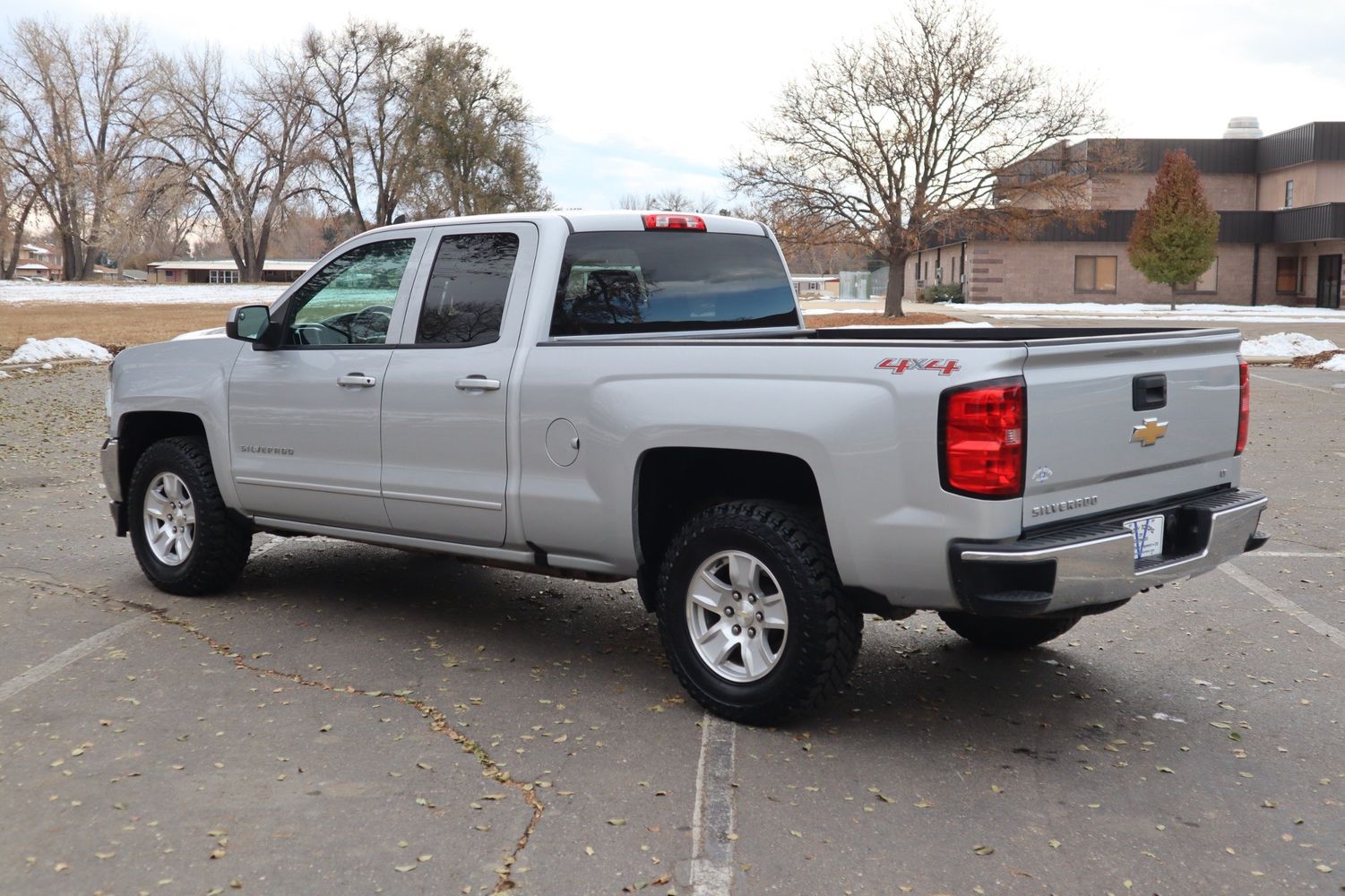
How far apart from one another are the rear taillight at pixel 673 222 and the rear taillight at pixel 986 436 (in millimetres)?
2122

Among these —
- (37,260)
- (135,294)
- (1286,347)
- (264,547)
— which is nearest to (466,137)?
(135,294)

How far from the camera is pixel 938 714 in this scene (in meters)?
5.01

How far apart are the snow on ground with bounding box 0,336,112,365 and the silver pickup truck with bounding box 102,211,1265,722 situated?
68.7 ft

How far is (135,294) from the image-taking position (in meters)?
59.2

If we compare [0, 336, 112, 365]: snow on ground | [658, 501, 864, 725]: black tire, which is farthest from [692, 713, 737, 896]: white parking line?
[0, 336, 112, 365]: snow on ground

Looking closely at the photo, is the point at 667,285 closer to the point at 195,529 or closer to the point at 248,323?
the point at 248,323

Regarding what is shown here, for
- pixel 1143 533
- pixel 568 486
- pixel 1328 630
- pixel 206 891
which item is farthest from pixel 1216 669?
pixel 206 891

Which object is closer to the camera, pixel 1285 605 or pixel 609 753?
pixel 609 753

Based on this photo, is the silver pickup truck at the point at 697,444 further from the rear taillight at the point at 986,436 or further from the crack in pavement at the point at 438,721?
the crack in pavement at the point at 438,721

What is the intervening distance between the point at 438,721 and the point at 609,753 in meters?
0.74

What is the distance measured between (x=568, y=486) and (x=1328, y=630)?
3.74 metres

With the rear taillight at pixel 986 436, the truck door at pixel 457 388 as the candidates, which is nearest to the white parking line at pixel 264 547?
the truck door at pixel 457 388

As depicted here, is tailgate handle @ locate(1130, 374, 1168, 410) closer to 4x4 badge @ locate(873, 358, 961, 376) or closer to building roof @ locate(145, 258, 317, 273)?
4x4 badge @ locate(873, 358, 961, 376)

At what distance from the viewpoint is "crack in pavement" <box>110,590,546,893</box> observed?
3.69 m
